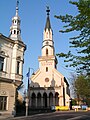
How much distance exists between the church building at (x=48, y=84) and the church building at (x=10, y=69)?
107 feet

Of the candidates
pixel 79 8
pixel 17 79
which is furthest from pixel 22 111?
pixel 79 8

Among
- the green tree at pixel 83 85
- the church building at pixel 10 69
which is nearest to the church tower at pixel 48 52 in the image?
the green tree at pixel 83 85

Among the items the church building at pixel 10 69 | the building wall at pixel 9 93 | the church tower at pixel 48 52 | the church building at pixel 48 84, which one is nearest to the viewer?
the building wall at pixel 9 93

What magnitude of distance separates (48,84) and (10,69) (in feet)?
121

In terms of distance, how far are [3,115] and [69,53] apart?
1648 cm

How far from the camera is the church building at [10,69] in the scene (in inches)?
1025

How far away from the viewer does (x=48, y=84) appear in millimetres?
63625

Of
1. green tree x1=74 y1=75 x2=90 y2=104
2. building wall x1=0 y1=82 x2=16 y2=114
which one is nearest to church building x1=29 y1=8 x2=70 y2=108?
green tree x1=74 y1=75 x2=90 y2=104

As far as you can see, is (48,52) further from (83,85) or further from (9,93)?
(83,85)

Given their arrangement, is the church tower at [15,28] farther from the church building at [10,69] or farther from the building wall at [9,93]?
the building wall at [9,93]

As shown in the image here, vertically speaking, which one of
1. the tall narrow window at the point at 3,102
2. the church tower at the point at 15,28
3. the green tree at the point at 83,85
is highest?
the church tower at the point at 15,28

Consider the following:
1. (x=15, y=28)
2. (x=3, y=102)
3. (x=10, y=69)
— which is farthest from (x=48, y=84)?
(x=3, y=102)

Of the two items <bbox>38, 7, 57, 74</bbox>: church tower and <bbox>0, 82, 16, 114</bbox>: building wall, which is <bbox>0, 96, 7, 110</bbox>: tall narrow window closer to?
<bbox>0, 82, 16, 114</bbox>: building wall

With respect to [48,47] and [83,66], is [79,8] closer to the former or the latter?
[83,66]
